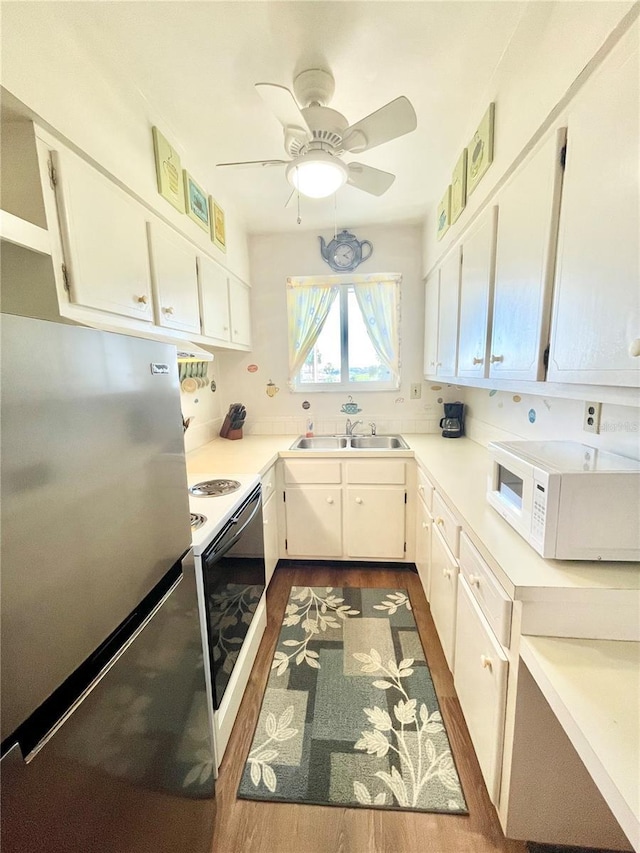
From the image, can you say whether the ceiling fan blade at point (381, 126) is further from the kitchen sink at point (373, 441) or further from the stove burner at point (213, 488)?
the kitchen sink at point (373, 441)

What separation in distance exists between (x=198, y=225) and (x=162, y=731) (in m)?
2.14

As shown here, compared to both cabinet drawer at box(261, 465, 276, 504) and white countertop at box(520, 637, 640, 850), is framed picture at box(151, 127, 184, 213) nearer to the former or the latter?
cabinet drawer at box(261, 465, 276, 504)

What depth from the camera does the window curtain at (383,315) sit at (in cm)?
285

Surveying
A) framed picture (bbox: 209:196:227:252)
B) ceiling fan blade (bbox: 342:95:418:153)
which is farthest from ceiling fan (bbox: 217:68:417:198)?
framed picture (bbox: 209:196:227:252)

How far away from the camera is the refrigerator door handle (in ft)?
1.66

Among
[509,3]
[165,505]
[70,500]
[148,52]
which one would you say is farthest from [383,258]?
[70,500]

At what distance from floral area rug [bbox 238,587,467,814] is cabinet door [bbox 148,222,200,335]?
180cm

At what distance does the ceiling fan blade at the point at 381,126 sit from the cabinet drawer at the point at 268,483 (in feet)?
5.57

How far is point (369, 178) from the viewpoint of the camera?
5.46 ft

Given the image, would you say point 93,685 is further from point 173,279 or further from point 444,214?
point 444,214

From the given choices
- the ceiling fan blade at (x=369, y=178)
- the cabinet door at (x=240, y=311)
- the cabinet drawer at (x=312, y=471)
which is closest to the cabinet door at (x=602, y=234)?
the ceiling fan blade at (x=369, y=178)

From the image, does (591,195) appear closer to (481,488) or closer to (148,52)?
(481,488)

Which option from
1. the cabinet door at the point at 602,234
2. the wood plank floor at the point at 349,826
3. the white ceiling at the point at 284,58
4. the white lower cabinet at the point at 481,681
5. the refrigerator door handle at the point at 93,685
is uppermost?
the white ceiling at the point at 284,58

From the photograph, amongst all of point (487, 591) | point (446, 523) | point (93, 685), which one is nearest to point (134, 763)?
point (93, 685)
